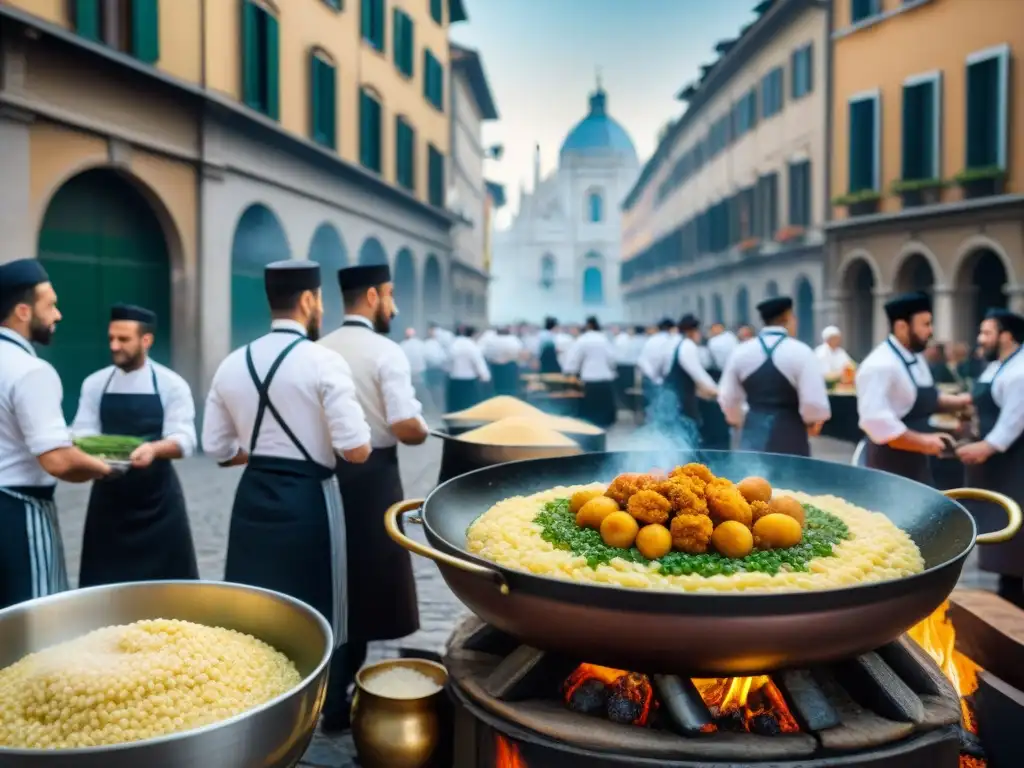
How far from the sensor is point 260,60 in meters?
13.5

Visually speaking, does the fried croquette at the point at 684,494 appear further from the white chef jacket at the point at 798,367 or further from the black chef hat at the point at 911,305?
the white chef jacket at the point at 798,367

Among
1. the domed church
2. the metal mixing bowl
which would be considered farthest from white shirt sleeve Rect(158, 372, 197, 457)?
the domed church

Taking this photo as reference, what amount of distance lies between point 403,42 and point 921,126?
1156cm

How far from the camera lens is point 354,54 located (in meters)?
17.4

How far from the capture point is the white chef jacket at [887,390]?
16.5 feet

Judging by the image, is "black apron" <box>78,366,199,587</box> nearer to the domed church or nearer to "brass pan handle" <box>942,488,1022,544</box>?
"brass pan handle" <box>942,488,1022,544</box>

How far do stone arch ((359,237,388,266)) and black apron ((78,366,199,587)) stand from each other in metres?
14.9

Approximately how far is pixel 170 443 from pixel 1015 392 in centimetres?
457

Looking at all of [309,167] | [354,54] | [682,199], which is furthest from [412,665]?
[682,199]

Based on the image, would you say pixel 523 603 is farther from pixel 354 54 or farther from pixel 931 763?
pixel 354 54

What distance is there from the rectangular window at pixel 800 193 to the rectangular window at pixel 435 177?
935cm

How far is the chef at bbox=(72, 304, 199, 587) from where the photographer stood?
4434mm

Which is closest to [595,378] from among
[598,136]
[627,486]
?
[627,486]

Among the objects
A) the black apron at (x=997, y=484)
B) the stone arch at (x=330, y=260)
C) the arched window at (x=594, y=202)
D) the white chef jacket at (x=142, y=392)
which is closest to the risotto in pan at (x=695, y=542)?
the white chef jacket at (x=142, y=392)
